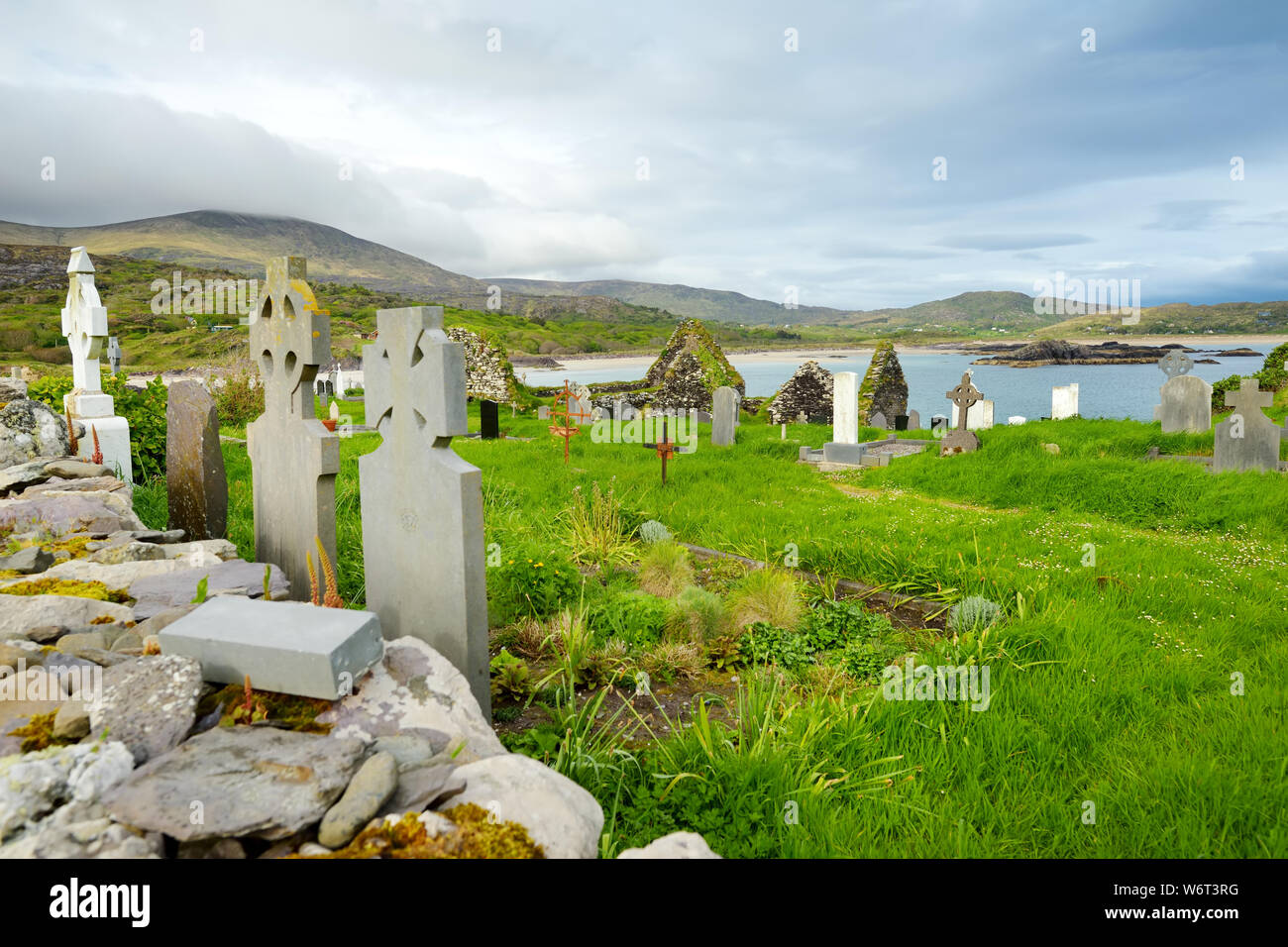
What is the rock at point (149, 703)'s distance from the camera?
95.3 inches

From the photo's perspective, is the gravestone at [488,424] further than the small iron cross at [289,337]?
Yes

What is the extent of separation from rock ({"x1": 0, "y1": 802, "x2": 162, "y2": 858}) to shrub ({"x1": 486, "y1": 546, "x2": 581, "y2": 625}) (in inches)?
145

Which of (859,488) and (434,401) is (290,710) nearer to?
(434,401)

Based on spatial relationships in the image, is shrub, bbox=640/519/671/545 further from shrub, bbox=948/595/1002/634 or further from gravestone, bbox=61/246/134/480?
gravestone, bbox=61/246/134/480

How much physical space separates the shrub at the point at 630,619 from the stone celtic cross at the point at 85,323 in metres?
7.08

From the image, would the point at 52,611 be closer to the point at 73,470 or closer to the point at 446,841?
the point at 446,841

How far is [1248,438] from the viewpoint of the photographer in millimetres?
11227

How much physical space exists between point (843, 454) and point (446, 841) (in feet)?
43.5

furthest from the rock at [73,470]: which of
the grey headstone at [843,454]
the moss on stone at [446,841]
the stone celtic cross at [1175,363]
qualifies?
the stone celtic cross at [1175,363]

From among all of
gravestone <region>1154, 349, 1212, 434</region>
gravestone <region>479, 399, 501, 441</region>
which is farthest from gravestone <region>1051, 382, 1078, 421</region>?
gravestone <region>479, 399, 501, 441</region>

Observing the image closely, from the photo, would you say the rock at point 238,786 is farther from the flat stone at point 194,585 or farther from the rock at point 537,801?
A: the flat stone at point 194,585

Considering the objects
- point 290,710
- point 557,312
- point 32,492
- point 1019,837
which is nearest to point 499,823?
point 290,710

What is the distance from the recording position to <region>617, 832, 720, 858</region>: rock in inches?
82.7

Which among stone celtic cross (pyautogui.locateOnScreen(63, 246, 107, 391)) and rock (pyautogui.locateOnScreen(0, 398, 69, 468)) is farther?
stone celtic cross (pyautogui.locateOnScreen(63, 246, 107, 391))
